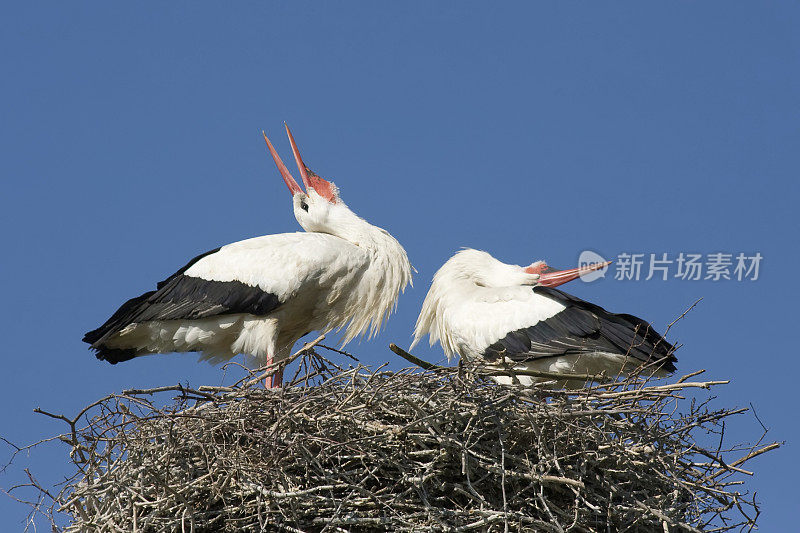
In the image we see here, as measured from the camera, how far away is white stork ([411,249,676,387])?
6.64 meters

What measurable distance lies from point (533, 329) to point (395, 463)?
7.72ft

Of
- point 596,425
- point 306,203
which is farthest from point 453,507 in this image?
point 306,203

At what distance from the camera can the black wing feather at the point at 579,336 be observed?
661cm

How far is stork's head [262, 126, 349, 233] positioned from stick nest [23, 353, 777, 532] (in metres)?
2.58

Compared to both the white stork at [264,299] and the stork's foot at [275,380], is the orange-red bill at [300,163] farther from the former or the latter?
the stork's foot at [275,380]

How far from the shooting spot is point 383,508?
4.73 m

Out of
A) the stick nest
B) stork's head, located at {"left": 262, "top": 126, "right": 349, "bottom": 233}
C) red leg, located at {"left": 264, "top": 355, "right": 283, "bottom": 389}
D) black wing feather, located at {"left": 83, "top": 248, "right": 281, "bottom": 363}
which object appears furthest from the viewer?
stork's head, located at {"left": 262, "top": 126, "right": 349, "bottom": 233}

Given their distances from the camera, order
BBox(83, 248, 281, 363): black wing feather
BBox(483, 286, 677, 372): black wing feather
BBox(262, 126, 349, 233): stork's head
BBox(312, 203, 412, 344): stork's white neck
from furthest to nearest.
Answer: BBox(262, 126, 349, 233): stork's head < BBox(312, 203, 412, 344): stork's white neck < BBox(83, 248, 281, 363): black wing feather < BBox(483, 286, 677, 372): black wing feather

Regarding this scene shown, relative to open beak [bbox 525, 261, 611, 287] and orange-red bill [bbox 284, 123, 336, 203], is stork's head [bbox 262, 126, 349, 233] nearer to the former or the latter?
orange-red bill [bbox 284, 123, 336, 203]

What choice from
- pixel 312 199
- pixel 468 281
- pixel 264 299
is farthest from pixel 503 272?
pixel 264 299

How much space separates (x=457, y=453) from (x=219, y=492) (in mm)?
1018

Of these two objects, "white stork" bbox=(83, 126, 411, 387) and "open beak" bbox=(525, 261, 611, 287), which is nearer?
"white stork" bbox=(83, 126, 411, 387)

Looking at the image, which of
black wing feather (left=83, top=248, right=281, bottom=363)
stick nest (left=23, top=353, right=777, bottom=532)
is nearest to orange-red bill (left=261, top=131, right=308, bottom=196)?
black wing feather (left=83, top=248, right=281, bottom=363)

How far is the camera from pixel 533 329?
272 inches
